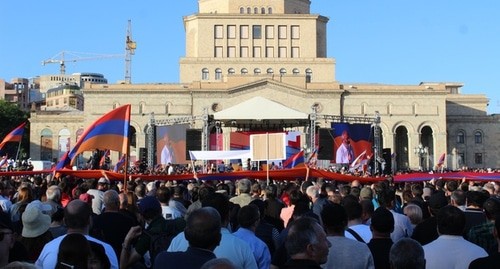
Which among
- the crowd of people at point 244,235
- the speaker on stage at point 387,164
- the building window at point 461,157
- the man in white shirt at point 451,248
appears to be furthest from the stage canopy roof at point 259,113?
the building window at point 461,157

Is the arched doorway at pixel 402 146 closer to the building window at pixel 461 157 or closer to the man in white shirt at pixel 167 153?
the building window at pixel 461 157

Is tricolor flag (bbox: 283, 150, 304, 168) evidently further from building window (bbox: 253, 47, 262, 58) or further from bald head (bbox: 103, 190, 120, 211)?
building window (bbox: 253, 47, 262, 58)

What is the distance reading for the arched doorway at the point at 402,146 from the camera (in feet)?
261

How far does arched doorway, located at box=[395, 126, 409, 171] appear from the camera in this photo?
261 ft

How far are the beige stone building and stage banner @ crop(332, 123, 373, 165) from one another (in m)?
33.9

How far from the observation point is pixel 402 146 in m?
81.0

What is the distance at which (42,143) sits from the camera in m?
81.9

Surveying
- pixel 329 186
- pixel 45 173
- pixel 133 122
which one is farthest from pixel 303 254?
pixel 133 122

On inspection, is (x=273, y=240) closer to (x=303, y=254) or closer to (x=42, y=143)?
(x=303, y=254)

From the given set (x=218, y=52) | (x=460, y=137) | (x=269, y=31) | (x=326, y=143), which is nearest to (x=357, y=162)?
(x=326, y=143)

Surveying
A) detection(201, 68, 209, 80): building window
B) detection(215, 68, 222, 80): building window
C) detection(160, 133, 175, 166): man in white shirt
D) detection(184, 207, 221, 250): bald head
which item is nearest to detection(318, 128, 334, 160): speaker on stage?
detection(160, 133, 175, 166): man in white shirt

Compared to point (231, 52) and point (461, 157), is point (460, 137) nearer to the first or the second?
point (461, 157)

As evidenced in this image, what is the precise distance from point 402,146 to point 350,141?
44.7 meters

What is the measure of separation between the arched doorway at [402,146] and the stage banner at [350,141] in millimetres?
41606
